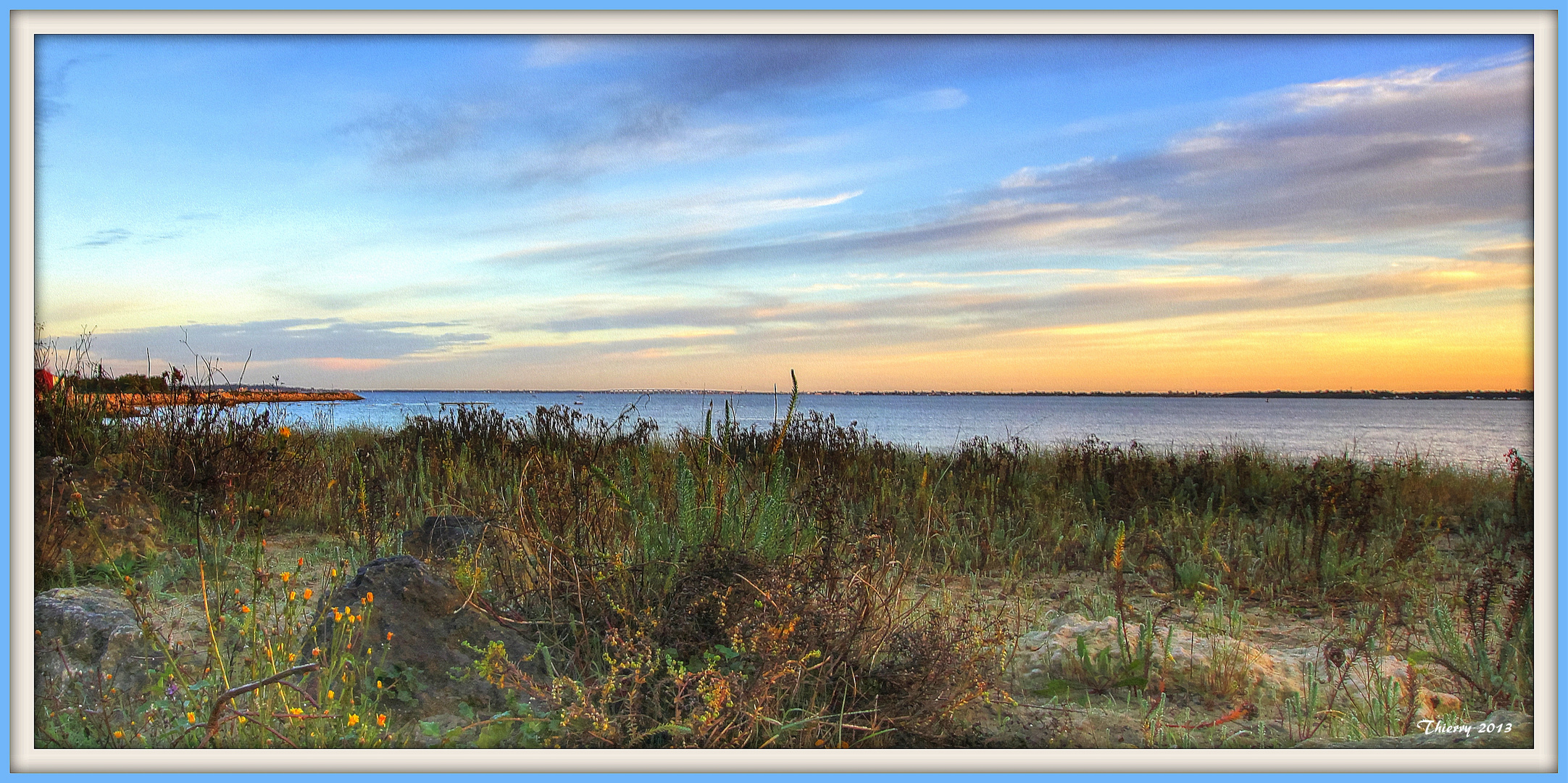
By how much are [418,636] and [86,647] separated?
1.11 meters

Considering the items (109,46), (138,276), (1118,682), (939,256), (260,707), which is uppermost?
(109,46)

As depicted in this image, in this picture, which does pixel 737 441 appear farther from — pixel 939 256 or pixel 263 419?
pixel 263 419

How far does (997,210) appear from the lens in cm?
513

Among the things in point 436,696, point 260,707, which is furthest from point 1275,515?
point 260,707

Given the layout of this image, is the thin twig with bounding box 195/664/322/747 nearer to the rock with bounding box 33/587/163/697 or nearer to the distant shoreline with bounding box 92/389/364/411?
the rock with bounding box 33/587/163/697

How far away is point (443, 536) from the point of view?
14.8ft

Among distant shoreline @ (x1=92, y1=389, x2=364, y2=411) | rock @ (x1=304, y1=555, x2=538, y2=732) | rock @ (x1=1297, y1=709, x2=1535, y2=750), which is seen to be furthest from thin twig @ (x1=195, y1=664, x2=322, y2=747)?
distant shoreline @ (x1=92, y1=389, x2=364, y2=411)

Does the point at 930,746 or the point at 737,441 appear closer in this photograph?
the point at 930,746

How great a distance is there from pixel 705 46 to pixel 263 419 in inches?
170

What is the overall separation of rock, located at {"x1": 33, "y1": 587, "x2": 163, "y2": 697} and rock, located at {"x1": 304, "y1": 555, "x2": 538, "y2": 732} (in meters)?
0.52

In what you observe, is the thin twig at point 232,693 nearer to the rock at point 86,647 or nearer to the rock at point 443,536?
the rock at point 86,647

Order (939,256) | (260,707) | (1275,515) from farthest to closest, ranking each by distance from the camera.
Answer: (1275,515)
(939,256)
(260,707)

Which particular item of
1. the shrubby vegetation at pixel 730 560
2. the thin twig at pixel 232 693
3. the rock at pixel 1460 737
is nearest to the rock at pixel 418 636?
the shrubby vegetation at pixel 730 560

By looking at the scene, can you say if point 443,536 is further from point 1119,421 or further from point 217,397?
point 1119,421
